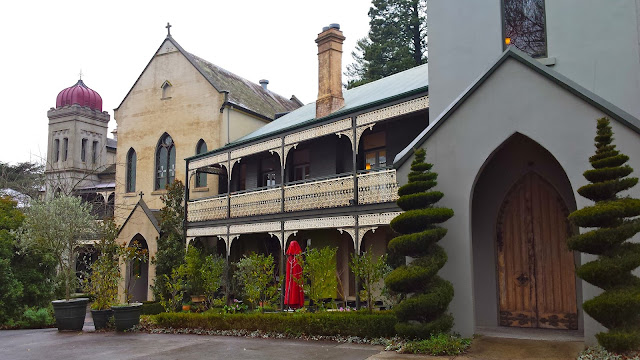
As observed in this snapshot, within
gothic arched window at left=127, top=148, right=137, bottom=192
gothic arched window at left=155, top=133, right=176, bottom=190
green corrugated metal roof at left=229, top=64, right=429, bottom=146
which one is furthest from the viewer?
gothic arched window at left=127, top=148, right=137, bottom=192

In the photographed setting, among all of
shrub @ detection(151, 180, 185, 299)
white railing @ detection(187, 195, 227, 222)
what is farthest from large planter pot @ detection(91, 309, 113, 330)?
white railing @ detection(187, 195, 227, 222)

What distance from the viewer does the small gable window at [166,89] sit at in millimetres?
28609

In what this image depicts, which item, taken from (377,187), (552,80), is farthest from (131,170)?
(552,80)

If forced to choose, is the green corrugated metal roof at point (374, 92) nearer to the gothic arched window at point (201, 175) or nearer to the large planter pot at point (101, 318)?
the gothic arched window at point (201, 175)

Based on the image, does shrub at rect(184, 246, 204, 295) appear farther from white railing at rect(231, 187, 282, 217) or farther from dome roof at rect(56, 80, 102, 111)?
dome roof at rect(56, 80, 102, 111)

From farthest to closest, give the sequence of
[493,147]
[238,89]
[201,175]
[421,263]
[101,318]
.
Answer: [238,89] < [201,175] < [101,318] < [493,147] < [421,263]

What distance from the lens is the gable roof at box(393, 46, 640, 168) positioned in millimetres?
8601

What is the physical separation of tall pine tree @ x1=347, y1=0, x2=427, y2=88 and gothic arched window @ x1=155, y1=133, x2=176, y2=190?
1786 cm

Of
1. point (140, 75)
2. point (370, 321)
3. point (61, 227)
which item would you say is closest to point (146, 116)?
point (140, 75)

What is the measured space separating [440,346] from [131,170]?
25.0 m

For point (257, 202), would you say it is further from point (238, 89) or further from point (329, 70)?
point (238, 89)

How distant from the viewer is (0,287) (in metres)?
17.6

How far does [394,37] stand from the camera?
142ft

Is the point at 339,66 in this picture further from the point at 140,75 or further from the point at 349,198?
the point at 140,75
